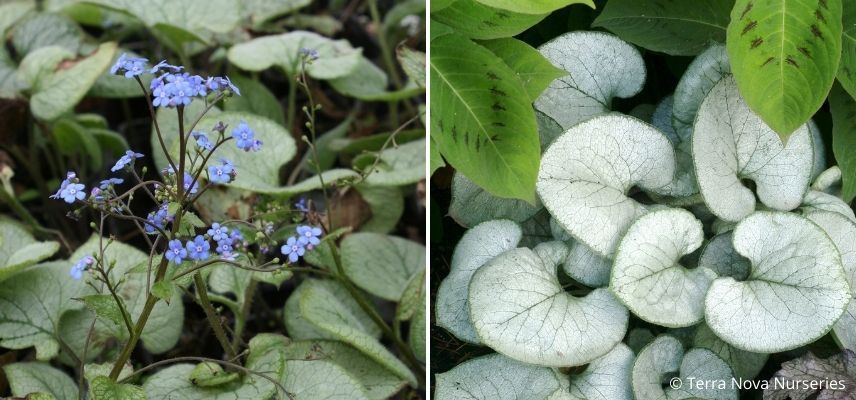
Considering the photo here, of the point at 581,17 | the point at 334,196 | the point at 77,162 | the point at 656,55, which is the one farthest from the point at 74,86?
the point at 656,55

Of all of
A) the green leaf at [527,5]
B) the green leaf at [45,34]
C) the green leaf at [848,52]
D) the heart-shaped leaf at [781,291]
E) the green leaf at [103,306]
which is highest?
the green leaf at [527,5]

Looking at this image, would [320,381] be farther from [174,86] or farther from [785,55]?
[785,55]

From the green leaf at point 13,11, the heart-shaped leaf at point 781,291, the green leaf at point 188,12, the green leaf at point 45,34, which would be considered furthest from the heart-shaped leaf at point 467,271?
the green leaf at point 13,11

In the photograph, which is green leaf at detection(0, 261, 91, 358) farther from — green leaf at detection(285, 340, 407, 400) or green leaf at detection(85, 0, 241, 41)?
green leaf at detection(85, 0, 241, 41)

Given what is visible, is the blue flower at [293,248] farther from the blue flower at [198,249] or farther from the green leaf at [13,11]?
the green leaf at [13,11]

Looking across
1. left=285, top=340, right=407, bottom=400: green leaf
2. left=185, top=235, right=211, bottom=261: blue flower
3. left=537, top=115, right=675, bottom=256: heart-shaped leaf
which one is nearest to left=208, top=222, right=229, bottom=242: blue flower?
left=185, top=235, right=211, bottom=261: blue flower

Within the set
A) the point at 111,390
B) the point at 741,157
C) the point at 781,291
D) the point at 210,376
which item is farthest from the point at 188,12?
the point at 781,291
